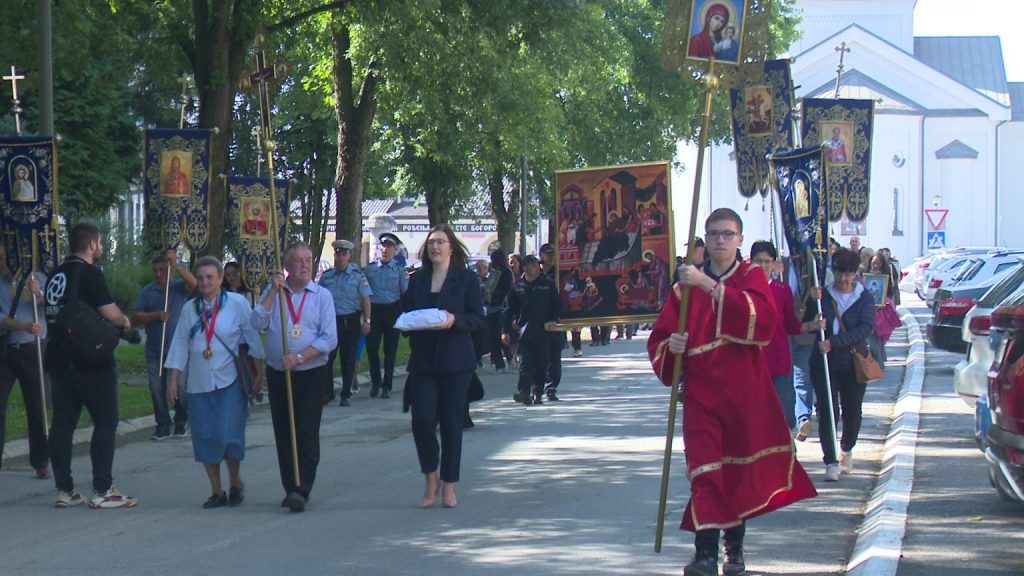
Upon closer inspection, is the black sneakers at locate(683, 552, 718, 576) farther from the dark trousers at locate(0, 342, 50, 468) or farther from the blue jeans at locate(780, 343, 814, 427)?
the dark trousers at locate(0, 342, 50, 468)

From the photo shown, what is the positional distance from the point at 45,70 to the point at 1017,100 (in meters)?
88.9

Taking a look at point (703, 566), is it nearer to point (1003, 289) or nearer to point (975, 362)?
point (975, 362)

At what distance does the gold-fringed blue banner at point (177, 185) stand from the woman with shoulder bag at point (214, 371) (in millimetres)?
6111

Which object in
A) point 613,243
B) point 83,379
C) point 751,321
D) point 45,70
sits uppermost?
point 45,70

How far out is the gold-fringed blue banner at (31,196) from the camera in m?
11.5

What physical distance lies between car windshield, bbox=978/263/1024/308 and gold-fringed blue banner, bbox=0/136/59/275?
922 centimetres

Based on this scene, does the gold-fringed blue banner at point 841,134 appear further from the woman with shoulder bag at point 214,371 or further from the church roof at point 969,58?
the church roof at point 969,58

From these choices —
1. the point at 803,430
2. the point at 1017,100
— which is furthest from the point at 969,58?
the point at 803,430

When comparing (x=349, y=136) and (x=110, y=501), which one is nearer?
(x=110, y=501)

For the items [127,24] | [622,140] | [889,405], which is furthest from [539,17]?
[622,140]

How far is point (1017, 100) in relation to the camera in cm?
9531

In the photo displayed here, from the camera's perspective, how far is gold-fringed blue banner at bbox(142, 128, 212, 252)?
52.0ft

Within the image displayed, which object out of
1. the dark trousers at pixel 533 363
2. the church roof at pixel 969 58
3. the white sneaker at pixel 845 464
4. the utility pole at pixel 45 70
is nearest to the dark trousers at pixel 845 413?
the white sneaker at pixel 845 464

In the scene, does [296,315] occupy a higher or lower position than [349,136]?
lower
